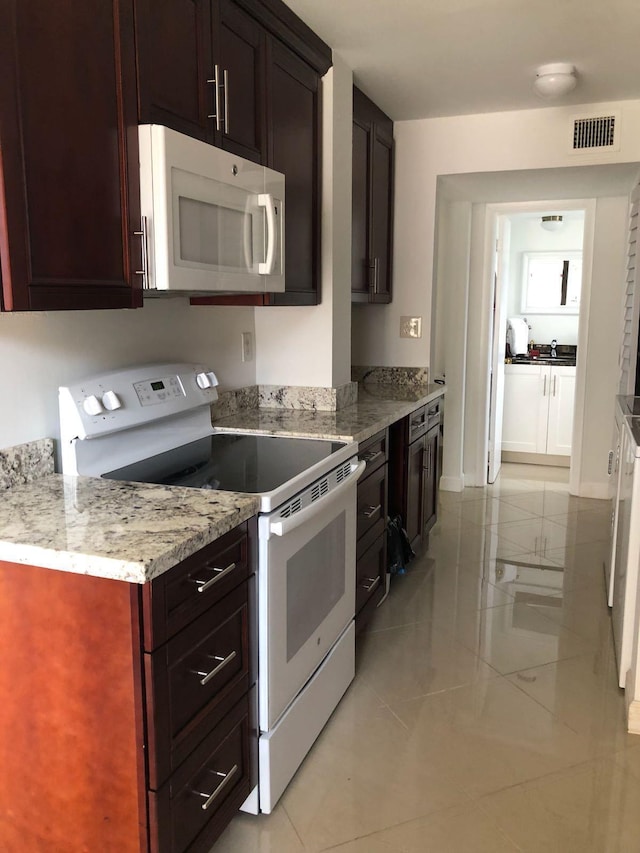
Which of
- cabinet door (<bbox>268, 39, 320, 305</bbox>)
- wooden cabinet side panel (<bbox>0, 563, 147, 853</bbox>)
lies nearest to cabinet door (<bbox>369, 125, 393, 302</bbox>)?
cabinet door (<bbox>268, 39, 320, 305</bbox>)

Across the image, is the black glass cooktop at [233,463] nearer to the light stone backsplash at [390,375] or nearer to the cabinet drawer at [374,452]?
the cabinet drawer at [374,452]

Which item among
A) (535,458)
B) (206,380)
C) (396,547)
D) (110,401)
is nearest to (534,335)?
(535,458)

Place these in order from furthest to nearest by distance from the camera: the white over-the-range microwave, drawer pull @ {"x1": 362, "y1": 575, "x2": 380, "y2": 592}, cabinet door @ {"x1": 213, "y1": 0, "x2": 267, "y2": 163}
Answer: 1. drawer pull @ {"x1": 362, "y1": 575, "x2": 380, "y2": 592}
2. cabinet door @ {"x1": 213, "y1": 0, "x2": 267, "y2": 163}
3. the white over-the-range microwave

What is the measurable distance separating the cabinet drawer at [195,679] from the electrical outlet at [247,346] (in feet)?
5.01

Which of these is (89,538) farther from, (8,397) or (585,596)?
(585,596)

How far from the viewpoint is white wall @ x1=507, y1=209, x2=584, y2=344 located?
250 inches

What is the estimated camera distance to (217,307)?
Answer: 279 centimetres

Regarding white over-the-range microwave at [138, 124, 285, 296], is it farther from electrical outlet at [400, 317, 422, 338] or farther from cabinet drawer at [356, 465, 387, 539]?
electrical outlet at [400, 317, 422, 338]

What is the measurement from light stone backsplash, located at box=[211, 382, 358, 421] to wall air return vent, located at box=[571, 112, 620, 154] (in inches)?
69.3

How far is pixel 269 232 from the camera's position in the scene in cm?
222

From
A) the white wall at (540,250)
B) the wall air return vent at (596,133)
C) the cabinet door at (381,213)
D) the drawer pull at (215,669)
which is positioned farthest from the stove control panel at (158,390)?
the white wall at (540,250)

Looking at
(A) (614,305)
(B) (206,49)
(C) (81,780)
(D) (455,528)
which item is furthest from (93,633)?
(A) (614,305)

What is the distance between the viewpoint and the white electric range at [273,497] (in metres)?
1.79

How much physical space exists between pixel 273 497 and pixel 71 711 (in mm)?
628
